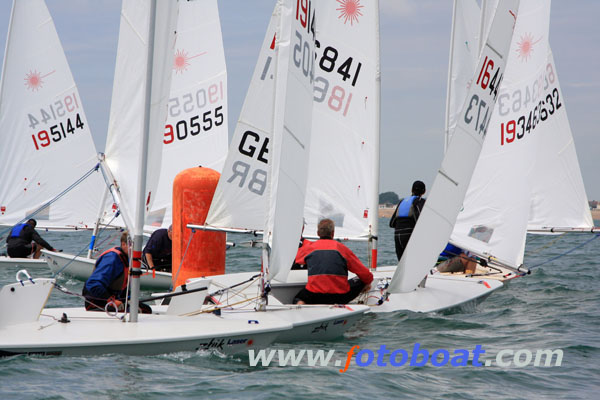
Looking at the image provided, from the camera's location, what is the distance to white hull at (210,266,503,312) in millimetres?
7195

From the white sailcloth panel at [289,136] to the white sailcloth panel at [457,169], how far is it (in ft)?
3.52

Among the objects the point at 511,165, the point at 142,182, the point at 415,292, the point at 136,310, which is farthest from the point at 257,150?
the point at 511,165

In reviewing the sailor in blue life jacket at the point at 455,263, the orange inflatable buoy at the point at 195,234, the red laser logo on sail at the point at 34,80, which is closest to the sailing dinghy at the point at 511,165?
the sailor in blue life jacket at the point at 455,263

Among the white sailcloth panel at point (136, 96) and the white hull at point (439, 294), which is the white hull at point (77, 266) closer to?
the white hull at point (439, 294)

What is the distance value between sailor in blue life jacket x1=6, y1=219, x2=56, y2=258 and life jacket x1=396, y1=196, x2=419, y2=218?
6.43m

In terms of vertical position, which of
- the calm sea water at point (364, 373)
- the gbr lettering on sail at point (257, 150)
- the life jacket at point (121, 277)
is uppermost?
the gbr lettering on sail at point (257, 150)

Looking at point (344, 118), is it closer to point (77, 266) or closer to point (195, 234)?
point (195, 234)

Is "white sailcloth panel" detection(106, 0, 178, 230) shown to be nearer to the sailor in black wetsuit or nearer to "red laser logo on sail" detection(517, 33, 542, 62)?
the sailor in black wetsuit

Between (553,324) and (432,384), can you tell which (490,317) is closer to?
(553,324)

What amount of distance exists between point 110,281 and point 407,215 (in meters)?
3.73

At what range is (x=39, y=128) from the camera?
14445mm

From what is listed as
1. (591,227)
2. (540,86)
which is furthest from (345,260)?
(591,227)

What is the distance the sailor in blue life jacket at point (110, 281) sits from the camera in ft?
19.8

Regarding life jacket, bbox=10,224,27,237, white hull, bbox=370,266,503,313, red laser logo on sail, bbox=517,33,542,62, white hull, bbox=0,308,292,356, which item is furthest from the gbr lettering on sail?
life jacket, bbox=10,224,27,237
